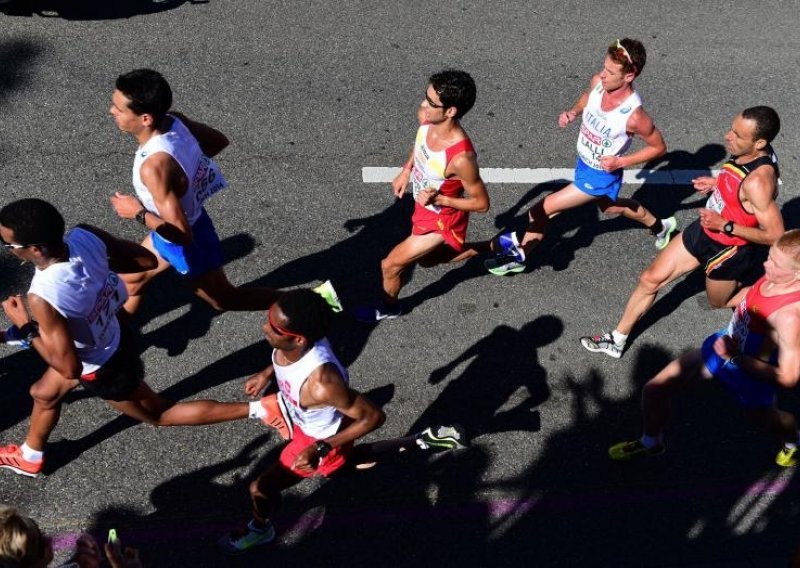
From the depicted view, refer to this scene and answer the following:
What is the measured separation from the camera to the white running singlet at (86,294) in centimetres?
396

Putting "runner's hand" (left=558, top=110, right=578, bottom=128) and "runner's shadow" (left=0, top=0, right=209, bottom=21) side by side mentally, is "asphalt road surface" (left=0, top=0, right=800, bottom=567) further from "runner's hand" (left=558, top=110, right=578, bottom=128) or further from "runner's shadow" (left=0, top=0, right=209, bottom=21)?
"runner's hand" (left=558, top=110, right=578, bottom=128)

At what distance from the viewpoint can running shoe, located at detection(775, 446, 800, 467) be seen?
5.12 metres

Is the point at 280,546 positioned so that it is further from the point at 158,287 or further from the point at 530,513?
the point at 158,287

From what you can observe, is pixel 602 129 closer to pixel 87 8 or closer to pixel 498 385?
pixel 498 385

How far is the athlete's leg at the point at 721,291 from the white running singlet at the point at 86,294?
3.72 m

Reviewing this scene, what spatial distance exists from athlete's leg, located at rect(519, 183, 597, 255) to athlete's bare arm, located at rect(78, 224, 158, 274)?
9.24 ft

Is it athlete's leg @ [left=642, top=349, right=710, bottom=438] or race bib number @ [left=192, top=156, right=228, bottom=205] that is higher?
race bib number @ [left=192, top=156, right=228, bottom=205]

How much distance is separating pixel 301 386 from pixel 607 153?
3012mm

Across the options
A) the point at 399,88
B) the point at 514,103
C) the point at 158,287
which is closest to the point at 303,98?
the point at 399,88

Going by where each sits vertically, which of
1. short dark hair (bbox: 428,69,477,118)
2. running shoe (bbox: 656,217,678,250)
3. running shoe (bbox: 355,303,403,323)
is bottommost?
running shoe (bbox: 355,303,403,323)

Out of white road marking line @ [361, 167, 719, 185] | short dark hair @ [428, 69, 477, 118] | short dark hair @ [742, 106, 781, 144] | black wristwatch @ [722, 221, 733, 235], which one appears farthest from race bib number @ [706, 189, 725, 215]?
white road marking line @ [361, 167, 719, 185]

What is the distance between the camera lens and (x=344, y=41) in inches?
326

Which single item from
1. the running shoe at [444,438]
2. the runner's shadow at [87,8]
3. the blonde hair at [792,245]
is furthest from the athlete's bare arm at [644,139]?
the runner's shadow at [87,8]

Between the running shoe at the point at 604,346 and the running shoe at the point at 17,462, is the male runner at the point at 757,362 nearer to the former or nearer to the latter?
the running shoe at the point at 604,346
